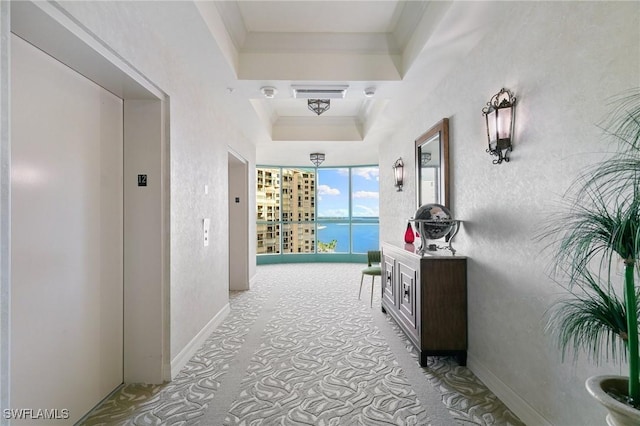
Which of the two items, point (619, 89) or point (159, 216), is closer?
point (619, 89)

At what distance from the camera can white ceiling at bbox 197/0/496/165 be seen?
2447 millimetres

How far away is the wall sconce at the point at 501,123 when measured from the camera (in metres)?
2.13

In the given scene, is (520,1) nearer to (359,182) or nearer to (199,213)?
(199,213)

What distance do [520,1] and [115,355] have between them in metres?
3.79

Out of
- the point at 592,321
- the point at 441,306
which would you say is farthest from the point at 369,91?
the point at 592,321

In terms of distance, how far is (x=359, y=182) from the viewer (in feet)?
28.5

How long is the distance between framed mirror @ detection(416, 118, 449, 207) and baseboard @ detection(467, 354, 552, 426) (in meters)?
1.49

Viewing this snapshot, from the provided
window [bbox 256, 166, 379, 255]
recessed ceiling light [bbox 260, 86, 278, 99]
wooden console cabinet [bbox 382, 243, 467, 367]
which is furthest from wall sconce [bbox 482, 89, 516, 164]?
window [bbox 256, 166, 379, 255]

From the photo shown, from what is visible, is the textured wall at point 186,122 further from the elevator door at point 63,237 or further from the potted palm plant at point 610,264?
the potted palm plant at point 610,264

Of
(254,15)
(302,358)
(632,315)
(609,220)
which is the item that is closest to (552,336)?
(632,315)

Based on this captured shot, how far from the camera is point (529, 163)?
1960 millimetres

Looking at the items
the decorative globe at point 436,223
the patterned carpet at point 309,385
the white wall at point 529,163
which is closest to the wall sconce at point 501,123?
the white wall at point 529,163

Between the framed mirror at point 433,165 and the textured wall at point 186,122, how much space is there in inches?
87.9

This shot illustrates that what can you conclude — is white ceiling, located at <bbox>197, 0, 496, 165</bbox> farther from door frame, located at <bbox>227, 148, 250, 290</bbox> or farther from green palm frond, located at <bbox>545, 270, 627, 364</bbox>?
green palm frond, located at <bbox>545, 270, 627, 364</bbox>
